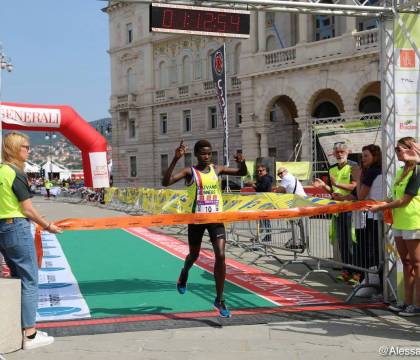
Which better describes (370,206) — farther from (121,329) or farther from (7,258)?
Result: (7,258)

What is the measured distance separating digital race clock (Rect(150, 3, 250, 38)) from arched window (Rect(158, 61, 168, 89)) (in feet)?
134

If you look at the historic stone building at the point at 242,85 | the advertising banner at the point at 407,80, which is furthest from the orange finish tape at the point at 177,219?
the historic stone building at the point at 242,85

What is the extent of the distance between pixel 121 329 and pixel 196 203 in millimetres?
1540

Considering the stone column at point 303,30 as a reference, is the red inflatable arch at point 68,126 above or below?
below

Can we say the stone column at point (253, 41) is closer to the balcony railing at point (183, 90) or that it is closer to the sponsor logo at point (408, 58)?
the balcony railing at point (183, 90)

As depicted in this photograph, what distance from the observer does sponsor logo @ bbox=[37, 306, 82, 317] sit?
6149 mm

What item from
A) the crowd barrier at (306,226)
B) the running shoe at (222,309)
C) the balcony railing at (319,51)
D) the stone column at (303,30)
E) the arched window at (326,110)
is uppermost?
the stone column at (303,30)

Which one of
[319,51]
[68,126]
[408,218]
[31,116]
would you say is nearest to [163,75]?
[319,51]

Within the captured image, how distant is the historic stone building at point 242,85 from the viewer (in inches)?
1093

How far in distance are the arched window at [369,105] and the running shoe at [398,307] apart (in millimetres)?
25616

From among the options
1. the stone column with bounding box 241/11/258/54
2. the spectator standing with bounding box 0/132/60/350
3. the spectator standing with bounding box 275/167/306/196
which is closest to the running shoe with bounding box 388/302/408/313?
the spectator standing with bounding box 0/132/60/350

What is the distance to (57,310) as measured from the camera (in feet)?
20.6

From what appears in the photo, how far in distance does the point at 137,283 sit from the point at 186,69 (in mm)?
38952

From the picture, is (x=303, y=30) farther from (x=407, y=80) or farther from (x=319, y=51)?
(x=407, y=80)
